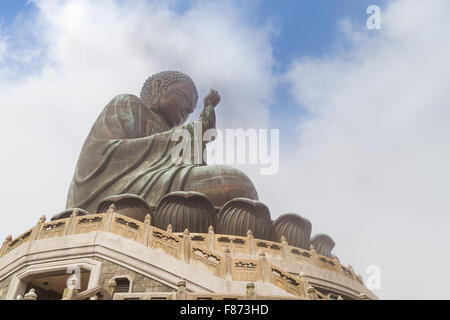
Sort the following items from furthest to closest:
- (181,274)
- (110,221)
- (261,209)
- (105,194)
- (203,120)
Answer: (203,120)
(105,194)
(261,209)
(110,221)
(181,274)

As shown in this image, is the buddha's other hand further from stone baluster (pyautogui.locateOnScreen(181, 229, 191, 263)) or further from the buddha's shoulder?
stone baluster (pyautogui.locateOnScreen(181, 229, 191, 263))

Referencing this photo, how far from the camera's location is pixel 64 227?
7.51 meters

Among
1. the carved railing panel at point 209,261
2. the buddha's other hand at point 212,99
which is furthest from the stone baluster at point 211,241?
the buddha's other hand at point 212,99

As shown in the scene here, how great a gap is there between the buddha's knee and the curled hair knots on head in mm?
5798

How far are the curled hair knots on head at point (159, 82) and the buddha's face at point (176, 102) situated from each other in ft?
0.56

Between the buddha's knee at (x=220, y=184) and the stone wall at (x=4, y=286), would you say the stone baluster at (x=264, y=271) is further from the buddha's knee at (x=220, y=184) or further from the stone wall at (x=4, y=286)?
the buddha's knee at (x=220, y=184)

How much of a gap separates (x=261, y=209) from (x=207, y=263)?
378 cm

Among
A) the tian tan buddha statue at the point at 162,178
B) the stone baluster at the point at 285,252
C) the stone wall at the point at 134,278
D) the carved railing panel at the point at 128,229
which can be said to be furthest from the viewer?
the tian tan buddha statue at the point at 162,178

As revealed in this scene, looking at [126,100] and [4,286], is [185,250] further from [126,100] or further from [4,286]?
[126,100]

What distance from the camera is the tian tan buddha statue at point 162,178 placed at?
10102 millimetres

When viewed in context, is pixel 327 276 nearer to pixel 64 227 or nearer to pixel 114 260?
pixel 114 260
